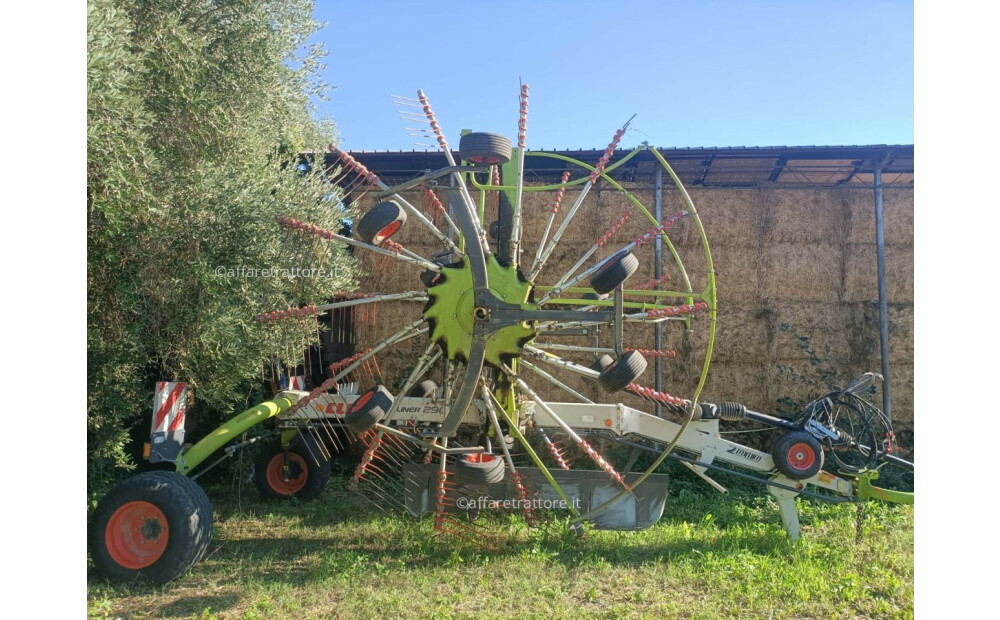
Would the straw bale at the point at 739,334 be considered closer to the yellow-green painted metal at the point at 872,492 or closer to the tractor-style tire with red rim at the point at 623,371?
the yellow-green painted metal at the point at 872,492

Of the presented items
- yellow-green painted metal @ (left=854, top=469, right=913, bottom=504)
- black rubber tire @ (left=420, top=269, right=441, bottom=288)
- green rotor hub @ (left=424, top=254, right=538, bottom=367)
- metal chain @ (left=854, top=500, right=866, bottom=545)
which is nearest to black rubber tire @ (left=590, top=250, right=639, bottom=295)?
green rotor hub @ (left=424, top=254, right=538, bottom=367)

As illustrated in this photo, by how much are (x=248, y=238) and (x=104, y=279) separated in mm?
1377

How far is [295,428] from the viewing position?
8266 mm

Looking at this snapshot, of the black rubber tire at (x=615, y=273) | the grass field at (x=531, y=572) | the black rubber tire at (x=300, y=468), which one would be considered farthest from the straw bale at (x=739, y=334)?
the black rubber tire at (x=300, y=468)

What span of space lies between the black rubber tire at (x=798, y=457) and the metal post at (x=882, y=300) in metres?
4.15

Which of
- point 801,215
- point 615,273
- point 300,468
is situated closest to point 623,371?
point 615,273

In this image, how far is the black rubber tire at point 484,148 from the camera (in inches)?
227

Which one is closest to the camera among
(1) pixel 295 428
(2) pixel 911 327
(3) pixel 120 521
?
(3) pixel 120 521

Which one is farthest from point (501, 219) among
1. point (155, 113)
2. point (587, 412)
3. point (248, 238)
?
point (155, 113)

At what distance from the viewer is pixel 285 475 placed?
8625 mm

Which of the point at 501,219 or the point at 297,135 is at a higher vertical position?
the point at 297,135

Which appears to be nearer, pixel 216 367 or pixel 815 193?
pixel 216 367

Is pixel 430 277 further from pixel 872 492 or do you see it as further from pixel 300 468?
pixel 872 492

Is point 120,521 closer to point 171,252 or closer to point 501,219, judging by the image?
point 171,252
